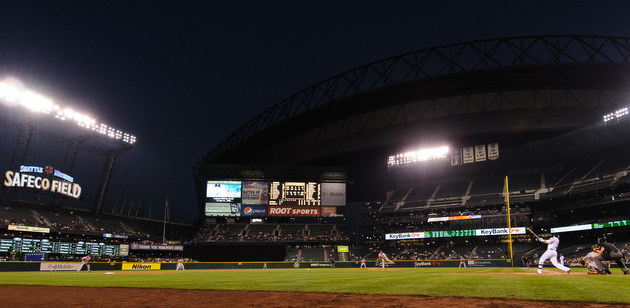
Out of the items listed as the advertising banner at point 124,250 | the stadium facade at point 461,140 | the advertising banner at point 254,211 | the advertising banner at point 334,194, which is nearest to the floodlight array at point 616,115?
the stadium facade at point 461,140

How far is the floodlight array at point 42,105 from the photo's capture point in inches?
1845

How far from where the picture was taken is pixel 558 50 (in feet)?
149

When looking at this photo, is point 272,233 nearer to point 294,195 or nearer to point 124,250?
point 294,195

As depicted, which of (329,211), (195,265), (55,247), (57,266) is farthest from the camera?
(329,211)

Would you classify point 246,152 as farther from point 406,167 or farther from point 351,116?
point 406,167

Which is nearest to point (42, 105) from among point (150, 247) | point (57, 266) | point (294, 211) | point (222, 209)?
point (150, 247)

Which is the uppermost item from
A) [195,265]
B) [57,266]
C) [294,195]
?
[294,195]

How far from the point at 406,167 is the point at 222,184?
29426 millimetres

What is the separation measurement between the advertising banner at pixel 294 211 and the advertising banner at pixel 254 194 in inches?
73.8

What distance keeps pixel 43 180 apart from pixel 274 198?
31339mm

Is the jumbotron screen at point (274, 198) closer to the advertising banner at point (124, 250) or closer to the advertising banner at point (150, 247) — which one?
the advertising banner at point (150, 247)

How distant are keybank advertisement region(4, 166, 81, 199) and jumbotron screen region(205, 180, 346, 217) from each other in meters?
18.9

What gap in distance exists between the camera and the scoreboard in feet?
158

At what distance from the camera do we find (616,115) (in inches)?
1762
